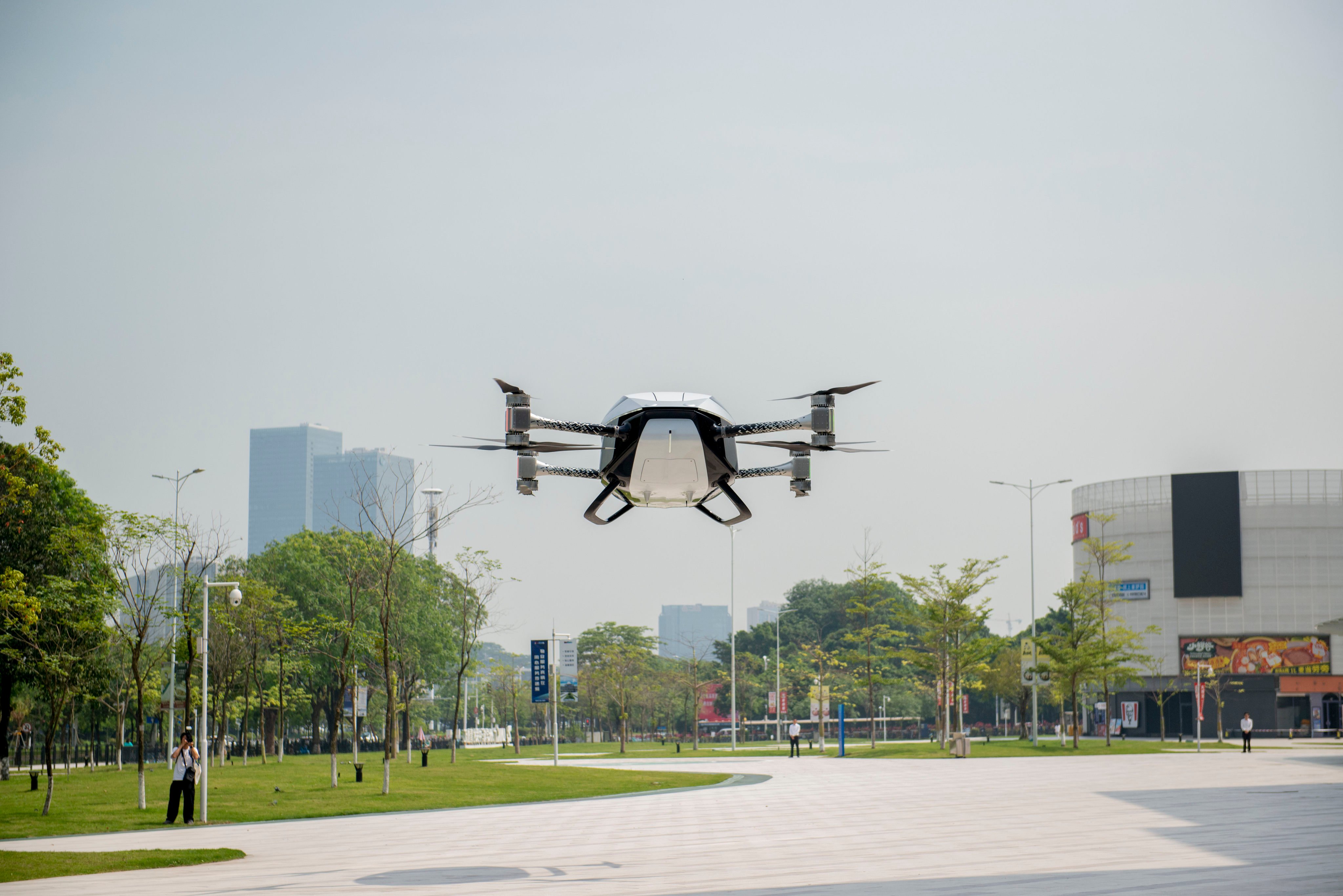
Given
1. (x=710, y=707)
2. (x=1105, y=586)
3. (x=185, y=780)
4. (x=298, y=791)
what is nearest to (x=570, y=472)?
(x=185, y=780)

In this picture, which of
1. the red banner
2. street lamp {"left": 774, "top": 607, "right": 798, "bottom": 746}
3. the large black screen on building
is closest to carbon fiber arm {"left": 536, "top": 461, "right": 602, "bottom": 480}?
street lamp {"left": 774, "top": 607, "right": 798, "bottom": 746}

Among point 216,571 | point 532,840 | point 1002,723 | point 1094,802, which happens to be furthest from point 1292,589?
point 532,840

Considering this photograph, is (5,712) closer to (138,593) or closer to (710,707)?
(138,593)

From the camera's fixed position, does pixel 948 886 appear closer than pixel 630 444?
No

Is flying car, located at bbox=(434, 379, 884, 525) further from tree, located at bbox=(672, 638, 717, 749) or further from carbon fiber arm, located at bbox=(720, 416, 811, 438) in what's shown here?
tree, located at bbox=(672, 638, 717, 749)

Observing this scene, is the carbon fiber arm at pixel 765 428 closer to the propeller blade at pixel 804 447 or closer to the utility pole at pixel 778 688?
the propeller blade at pixel 804 447

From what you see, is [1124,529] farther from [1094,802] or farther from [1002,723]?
[1094,802]
